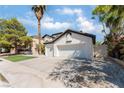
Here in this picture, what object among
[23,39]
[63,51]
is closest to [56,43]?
[63,51]

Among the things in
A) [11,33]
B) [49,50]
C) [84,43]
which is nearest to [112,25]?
[84,43]

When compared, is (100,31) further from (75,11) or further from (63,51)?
(75,11)

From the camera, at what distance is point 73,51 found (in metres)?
18.0

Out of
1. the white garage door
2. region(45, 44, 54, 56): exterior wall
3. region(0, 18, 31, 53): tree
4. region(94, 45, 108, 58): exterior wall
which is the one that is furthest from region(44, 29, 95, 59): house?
region(0, 18, 31, 53): tree

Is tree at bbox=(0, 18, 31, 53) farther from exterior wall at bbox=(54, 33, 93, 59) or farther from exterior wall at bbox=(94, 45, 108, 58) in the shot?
exterior wall at bbox=(94, 45, 108, 58)

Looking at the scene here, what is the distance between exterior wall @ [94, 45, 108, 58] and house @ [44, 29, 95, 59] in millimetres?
1183

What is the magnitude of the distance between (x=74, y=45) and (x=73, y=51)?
0.67 m

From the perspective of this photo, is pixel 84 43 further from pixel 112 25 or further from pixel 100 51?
pixel 112 25

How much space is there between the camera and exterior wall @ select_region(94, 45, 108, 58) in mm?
18328

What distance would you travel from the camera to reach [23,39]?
24.4 meters

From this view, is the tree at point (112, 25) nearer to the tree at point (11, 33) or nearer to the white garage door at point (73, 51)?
the white garage door at point (73, 51)

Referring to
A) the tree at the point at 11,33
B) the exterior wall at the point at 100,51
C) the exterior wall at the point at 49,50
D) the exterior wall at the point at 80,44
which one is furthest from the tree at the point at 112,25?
the tree at the point at 11,33

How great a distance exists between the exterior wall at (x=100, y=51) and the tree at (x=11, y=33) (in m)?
11.6

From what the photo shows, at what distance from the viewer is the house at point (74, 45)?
16.7 m
